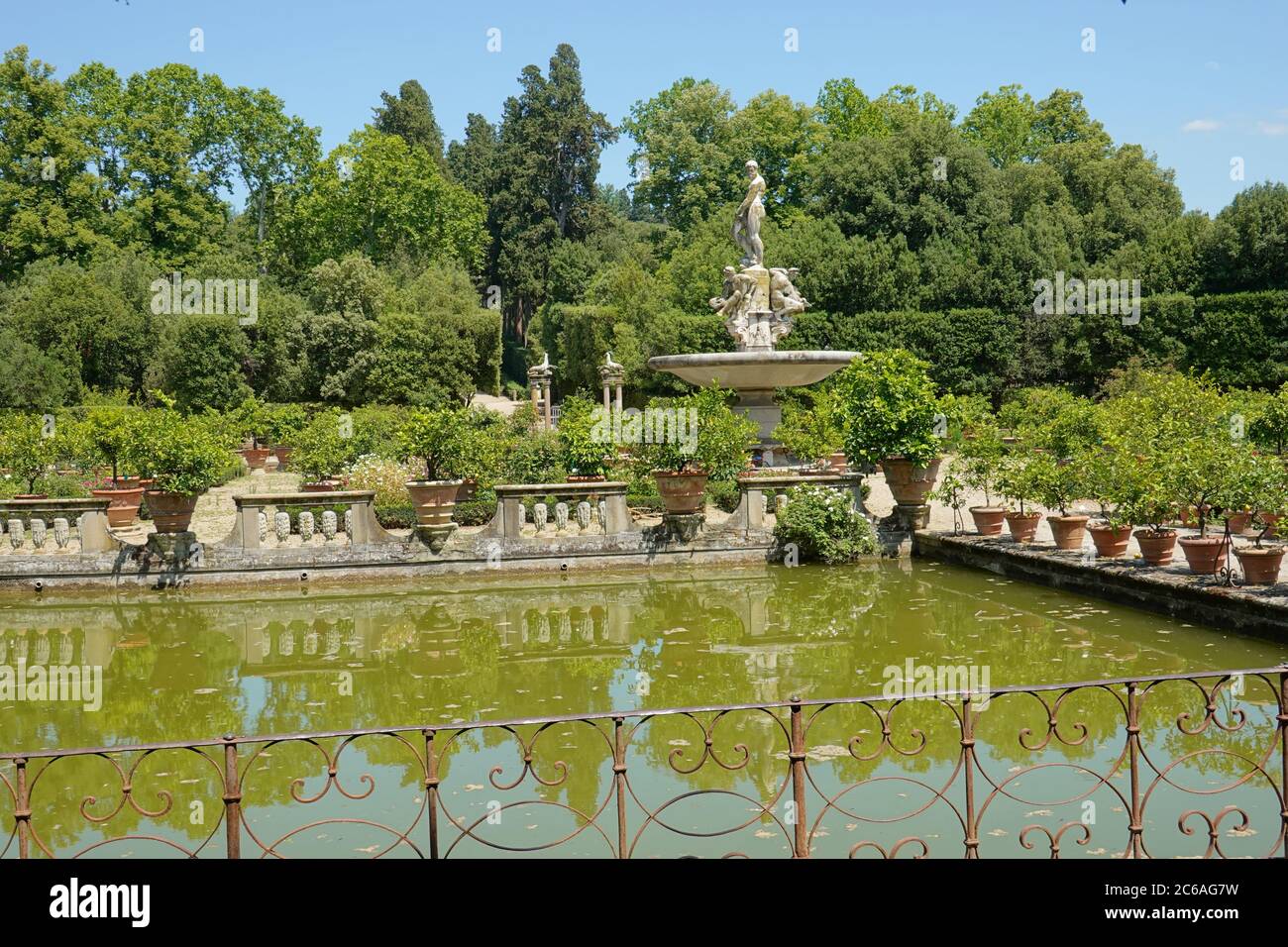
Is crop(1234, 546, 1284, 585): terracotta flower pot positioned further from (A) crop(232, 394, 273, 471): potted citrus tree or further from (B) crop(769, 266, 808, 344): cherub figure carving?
(A) crop(232, 394, 273, 471): potted citrus tree

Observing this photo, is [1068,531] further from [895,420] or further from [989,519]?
[895,420]

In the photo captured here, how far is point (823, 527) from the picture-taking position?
1444 centimetres

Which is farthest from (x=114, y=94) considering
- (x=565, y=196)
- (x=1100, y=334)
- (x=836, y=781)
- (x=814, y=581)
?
(x=836, y=781)

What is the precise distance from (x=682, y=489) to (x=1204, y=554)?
5.90 m

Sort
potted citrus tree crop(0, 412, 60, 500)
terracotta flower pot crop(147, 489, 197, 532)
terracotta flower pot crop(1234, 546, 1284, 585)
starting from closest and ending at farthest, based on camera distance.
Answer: terracotta flower pot crop(1234, 546, 1284, 585), terracotta flower pot crop(147, 489, 197, 532), potted citrus tree crop(0, 412, 60, 500)

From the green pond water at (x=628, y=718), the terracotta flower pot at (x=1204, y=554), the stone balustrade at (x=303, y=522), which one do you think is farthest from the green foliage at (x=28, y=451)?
the terracotta flower pot at (x=1204, y=554)

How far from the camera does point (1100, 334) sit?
30.2 metres

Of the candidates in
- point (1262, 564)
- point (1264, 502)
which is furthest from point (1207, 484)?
point (1262, 564)

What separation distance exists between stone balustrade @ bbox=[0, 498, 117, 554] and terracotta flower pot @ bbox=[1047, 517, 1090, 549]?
34.5ft

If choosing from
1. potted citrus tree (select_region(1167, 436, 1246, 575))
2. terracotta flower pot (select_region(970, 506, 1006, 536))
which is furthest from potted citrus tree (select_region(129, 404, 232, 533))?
potted citrus tree (select_region(1167, 436, 1246, 575))

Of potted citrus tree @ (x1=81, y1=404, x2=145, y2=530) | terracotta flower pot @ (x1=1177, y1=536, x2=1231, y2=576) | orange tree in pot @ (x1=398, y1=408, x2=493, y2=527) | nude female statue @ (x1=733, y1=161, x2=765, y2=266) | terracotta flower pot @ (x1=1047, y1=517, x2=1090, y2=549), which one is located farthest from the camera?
nude female statue @ (x1=733, y1=161, x2=765, y2=266)

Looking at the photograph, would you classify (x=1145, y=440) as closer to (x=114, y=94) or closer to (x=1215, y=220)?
(x=1215, y=220)

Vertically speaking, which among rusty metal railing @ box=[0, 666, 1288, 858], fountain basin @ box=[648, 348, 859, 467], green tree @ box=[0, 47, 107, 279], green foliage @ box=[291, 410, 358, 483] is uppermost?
green tree @ box=[0, 47, 107, 279]

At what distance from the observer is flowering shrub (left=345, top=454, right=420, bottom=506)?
1692 cm
